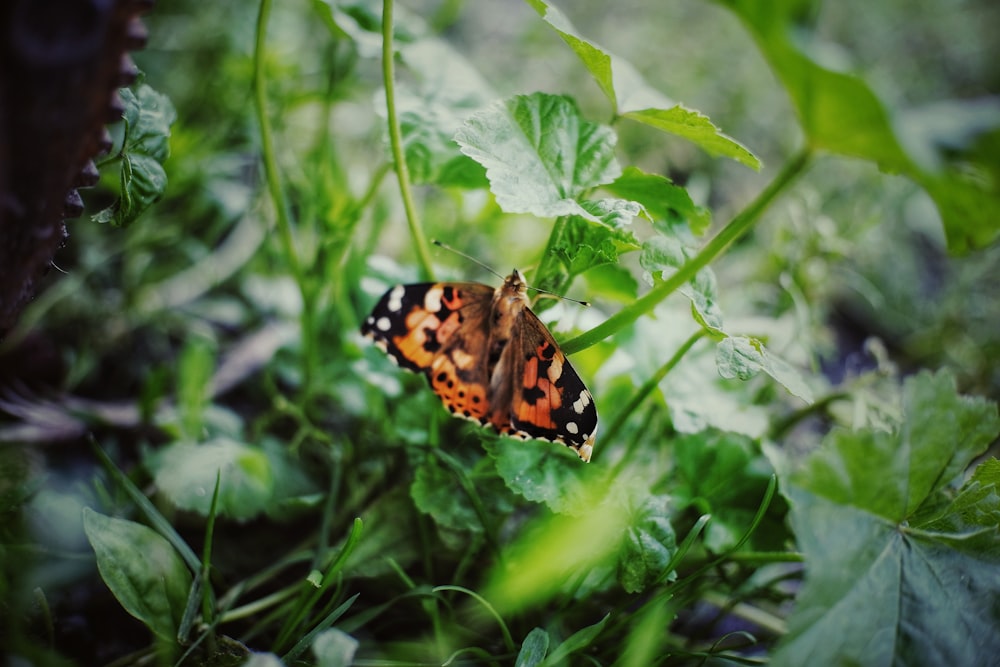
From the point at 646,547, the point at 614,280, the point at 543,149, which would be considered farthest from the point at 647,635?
the point at 543,149

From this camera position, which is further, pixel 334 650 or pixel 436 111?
pixel 436 111

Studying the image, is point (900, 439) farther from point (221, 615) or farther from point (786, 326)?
point (221, 615)

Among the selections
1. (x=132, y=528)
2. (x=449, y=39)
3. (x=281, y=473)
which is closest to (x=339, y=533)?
(x=281, y=473)

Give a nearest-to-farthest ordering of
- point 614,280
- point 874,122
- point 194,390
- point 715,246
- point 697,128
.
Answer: point 874,122 < point 715,246 < point 697,128 < point 614,280 < point 194,390

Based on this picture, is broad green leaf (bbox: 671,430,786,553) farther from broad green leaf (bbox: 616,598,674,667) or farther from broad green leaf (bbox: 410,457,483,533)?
broad green leaf (bbox: 410,457,483,533)

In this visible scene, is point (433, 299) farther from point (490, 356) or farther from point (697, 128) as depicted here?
point (697, 128)

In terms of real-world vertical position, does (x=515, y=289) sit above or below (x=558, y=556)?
above
